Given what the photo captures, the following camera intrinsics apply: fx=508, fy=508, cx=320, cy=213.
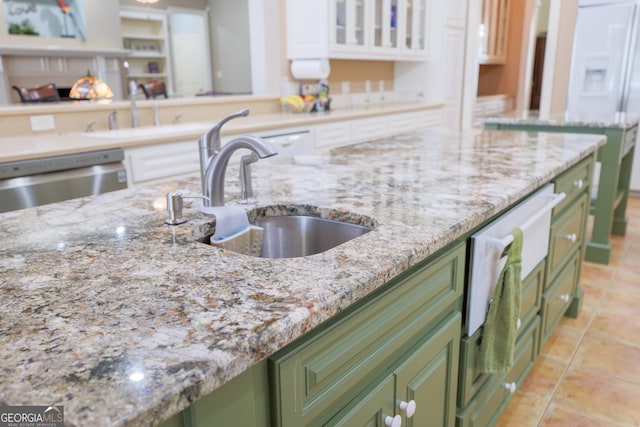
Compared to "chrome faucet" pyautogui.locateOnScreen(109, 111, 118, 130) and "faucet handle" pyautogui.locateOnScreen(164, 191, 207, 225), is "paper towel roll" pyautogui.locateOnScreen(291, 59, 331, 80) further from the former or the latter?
"faucet handle" pyautogui.locateOnScreen(164, 191, 207, 225)

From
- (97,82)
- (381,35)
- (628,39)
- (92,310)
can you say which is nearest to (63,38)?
(97,82)

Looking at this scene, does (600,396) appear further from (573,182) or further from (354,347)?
(354,347)

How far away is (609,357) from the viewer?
7.30 ft

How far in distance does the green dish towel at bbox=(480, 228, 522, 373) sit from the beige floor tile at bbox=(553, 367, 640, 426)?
71 centimetres

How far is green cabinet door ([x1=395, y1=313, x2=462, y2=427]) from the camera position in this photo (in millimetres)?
1055

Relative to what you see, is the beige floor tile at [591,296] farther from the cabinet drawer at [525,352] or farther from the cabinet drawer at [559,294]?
the cabinet drawer at [525,352]

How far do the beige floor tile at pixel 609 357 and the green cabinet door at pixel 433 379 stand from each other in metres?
1.15

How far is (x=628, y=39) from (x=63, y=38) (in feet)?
22.5

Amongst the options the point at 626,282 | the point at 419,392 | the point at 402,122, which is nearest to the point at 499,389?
the point at 419,392

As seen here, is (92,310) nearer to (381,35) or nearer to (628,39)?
(381,35)

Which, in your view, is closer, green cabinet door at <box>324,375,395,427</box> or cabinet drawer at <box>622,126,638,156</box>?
green cabinet door at <box>324,375,395,427</box>

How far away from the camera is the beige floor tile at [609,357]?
6.93 feet

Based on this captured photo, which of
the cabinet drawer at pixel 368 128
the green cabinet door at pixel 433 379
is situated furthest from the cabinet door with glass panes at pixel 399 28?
the green cabinet door at pixel 433 379

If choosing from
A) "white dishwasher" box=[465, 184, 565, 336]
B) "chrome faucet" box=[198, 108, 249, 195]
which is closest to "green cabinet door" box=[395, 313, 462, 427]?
"white dishwasher" box=[465, 184, 565, 336]
